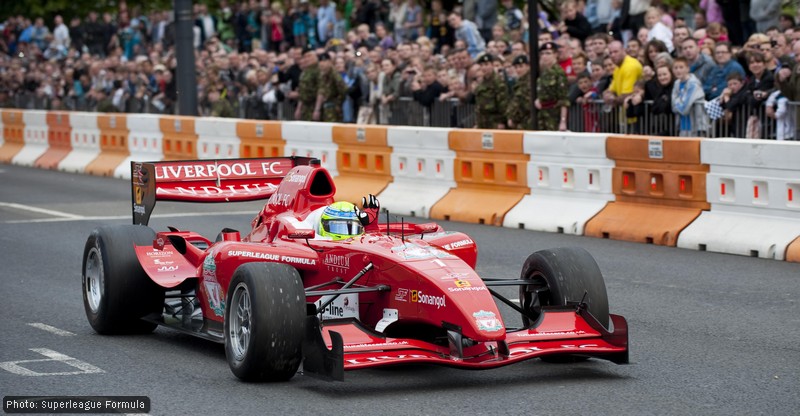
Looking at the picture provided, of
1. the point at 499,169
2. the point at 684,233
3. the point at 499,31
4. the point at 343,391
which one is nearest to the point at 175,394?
the point at 343,391

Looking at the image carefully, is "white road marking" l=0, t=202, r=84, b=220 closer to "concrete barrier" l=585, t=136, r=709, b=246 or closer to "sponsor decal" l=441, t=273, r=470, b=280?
"concrete barrier" l=585, t=136, r=709, b=246

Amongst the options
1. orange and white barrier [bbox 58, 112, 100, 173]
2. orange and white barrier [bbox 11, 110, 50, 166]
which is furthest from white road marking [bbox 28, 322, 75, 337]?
orange and white barrier [bbox 11, 110, 50, 166]

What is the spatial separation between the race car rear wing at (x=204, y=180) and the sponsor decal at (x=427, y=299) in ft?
9.61

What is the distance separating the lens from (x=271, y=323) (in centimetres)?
745

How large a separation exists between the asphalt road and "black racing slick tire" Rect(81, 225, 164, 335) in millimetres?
160

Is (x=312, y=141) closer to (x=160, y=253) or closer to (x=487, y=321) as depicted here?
(x=160, y=253)

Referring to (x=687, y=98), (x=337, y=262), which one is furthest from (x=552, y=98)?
(x=337, y=262)

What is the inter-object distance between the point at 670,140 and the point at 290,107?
1124 cm

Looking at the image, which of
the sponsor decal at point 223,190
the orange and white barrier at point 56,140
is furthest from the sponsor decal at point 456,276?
the orange and white barrier at point 56,140

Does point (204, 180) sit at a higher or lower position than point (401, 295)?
higher

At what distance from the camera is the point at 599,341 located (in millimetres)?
7875

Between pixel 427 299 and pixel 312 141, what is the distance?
1227 centimetres

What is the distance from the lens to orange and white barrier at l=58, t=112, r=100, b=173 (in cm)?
2582

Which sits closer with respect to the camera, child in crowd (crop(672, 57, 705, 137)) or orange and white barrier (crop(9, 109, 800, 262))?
orange and white barrier (crop(9, 109, 800, 262))
